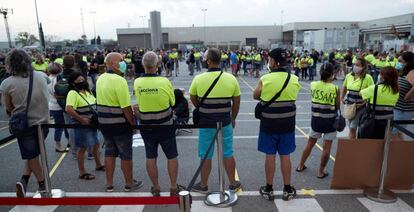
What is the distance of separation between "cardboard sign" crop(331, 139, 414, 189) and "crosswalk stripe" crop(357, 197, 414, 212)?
0.34m

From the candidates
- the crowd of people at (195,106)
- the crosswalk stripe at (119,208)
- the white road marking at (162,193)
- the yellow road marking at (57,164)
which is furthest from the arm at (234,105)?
the yellow road marking at (57,164)

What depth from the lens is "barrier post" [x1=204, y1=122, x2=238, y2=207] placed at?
13.0 feet

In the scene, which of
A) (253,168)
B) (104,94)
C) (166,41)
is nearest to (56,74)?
(104,94)

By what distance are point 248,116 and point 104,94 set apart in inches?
248

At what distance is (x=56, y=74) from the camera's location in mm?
6266

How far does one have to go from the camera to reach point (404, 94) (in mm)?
4945

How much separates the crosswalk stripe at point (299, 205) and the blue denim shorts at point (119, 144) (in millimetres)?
2169

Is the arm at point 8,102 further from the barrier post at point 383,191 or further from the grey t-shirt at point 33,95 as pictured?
the barrier post at point 383,191

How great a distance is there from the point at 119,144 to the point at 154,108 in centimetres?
79

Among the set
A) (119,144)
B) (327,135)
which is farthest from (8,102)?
(327,135)

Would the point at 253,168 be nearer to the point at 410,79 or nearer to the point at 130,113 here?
the point at 130,113

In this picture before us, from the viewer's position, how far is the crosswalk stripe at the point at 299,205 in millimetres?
4008

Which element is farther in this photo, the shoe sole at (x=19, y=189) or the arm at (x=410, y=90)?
the arm at (x=410, y=90)

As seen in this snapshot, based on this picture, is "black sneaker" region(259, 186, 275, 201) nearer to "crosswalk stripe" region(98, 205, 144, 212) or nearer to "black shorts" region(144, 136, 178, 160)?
"black shorts" region(144, 136, 178, 160)
